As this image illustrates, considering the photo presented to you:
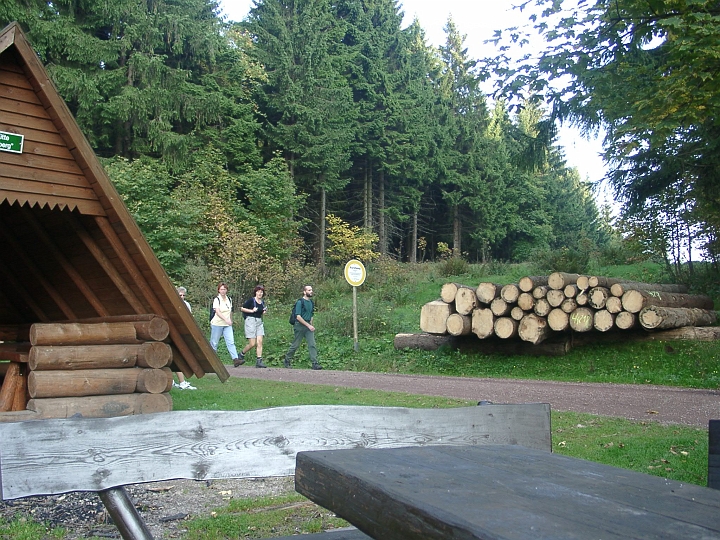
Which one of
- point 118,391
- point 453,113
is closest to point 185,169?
point 453,113

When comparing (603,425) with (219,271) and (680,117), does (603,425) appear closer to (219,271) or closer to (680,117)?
(680,117)

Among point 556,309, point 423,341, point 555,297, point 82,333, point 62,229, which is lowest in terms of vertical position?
point 423,341

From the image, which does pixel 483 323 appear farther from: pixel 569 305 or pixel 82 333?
pixel 82 333

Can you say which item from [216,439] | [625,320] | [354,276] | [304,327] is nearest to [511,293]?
[625,320]

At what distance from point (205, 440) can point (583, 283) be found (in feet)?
43.1

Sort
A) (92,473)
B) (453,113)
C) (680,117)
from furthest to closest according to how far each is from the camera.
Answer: (453,113) < (680,117) < (92,473)

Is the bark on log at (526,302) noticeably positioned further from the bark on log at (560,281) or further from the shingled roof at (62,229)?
the shingled roof at (62,229)

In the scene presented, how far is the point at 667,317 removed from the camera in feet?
47.5

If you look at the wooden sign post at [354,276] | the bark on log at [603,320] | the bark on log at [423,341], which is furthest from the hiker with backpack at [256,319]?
the bark on log at [603,320]

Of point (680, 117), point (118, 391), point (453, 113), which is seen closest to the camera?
point (118, 391)

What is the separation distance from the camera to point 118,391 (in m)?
8.20

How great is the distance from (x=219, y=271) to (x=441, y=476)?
87.3ft

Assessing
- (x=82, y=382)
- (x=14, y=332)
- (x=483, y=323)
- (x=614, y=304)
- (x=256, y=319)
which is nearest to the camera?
(x=82, y=382)

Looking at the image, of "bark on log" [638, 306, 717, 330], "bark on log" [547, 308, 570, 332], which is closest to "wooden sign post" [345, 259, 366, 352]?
"bark on log" [547, 308, 570, 332]
